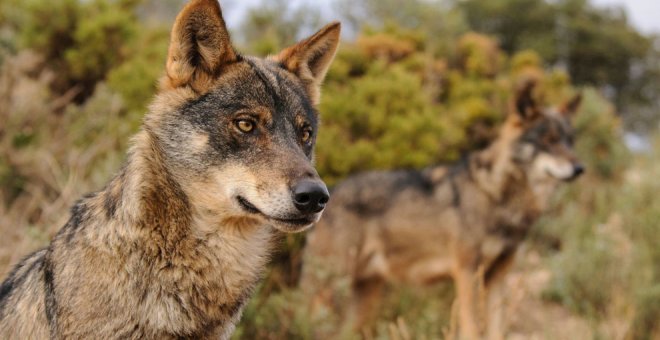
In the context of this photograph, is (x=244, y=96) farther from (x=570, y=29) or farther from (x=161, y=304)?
(x=570, y=29)

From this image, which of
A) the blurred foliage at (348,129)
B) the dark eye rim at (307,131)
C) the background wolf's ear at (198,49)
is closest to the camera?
the background wolf's ear at (198,49)

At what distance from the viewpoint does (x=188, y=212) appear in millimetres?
2768

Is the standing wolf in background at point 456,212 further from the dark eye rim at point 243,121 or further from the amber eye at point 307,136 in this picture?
the dark eye rim at point 243,121

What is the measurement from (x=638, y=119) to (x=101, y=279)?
81.7ft

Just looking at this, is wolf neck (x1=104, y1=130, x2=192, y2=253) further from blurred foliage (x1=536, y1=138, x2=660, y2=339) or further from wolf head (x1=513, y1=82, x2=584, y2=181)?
wolf head (x1=513, y1=82, x2=584, y2=181)

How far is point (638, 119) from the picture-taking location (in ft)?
80.1

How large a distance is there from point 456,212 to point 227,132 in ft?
14.5

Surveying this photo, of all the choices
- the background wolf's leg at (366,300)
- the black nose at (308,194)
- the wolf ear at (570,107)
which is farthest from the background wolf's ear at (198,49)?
the wolf ear at (570,107)

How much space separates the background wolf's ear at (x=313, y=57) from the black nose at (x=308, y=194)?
0.94 m

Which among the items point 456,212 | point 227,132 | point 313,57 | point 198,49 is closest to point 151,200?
point 227,132

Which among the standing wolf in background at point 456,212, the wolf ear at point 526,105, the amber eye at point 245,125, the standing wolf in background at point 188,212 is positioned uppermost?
the amber eye at point 245,125

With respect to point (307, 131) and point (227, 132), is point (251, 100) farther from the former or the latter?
point (307, 131)

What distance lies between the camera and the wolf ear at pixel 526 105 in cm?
701

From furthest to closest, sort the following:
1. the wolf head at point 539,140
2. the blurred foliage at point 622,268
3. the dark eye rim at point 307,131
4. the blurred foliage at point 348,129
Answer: the wolf head at point 539,140 < the blurred foliage at point 622,268 < the blurred foliage at point 348,129 < the dark eye rim at point 307,131
